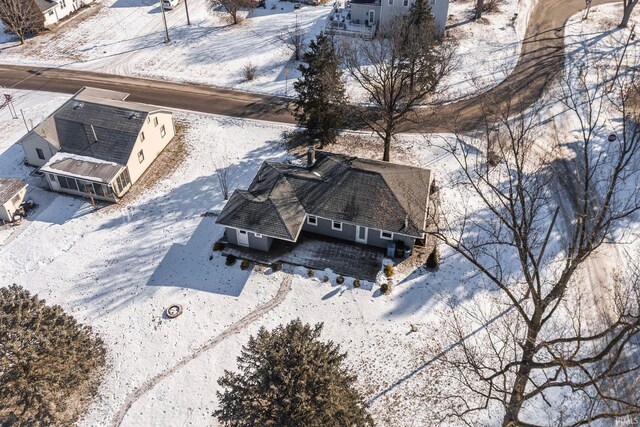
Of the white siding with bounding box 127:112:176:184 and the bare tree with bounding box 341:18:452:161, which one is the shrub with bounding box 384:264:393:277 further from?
the white siding with bounding box 127:112:176:184

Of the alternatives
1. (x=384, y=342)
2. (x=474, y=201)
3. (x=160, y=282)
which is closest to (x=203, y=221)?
(x=160, y=282)

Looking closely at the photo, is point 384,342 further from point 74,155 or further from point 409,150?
point 74,155

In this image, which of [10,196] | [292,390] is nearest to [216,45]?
[10,196]

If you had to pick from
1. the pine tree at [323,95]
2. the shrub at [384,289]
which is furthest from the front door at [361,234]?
the pine tree at [323,95]

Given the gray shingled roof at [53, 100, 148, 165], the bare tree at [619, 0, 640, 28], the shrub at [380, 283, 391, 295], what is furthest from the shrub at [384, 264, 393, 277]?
the bare tree at [619, 0, 640, 28]

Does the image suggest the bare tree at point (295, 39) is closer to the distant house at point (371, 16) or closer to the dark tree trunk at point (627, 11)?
the distant house at point (371, 16)
